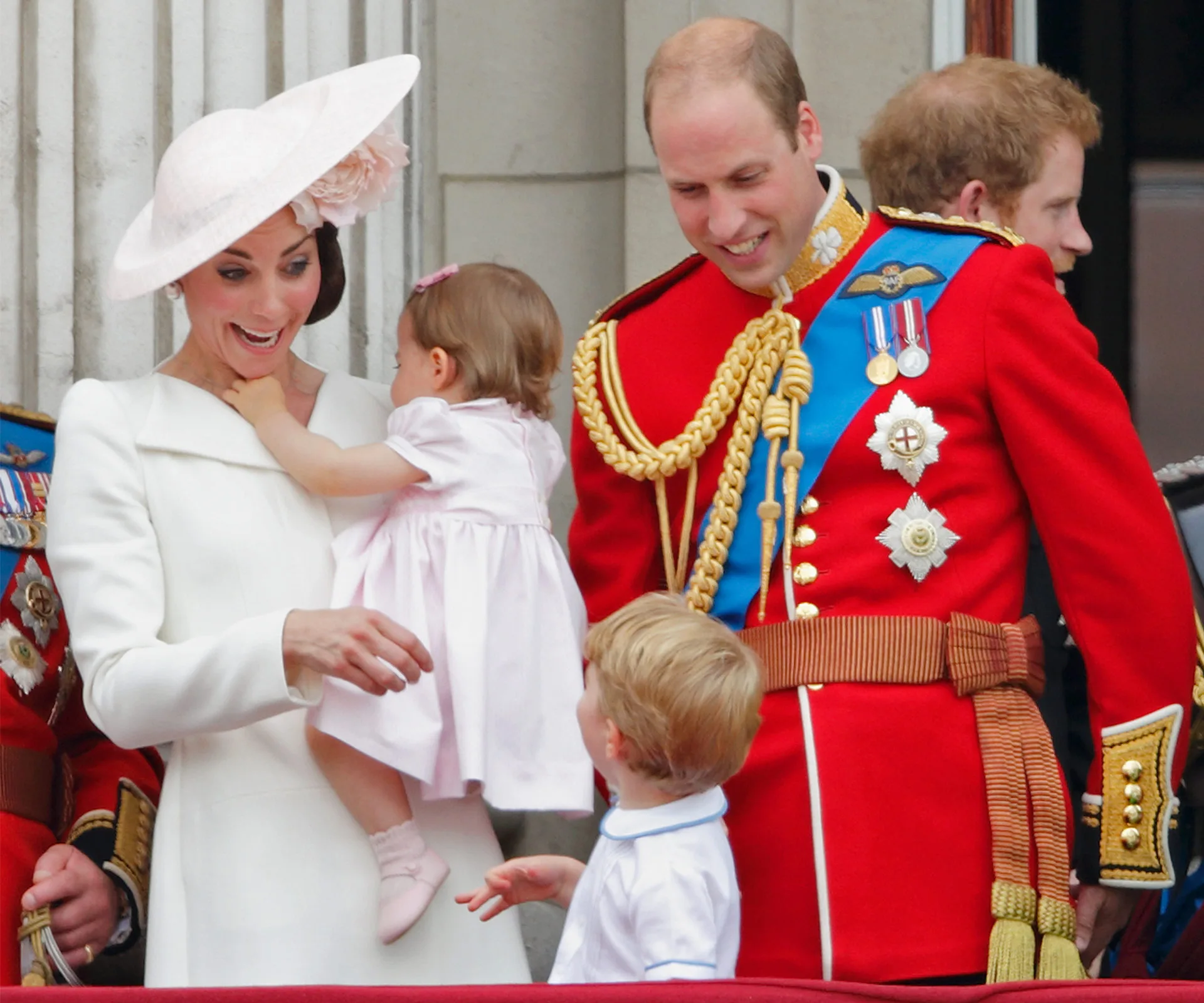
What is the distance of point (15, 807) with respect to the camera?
9.12 ft

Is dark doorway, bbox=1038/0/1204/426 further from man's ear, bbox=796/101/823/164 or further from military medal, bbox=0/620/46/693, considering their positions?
military medal, bbox=0/620/46/693

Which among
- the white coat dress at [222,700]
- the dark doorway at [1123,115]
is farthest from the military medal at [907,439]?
the dark doorway at [1123,115]

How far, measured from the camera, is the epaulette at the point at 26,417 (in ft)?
9.82

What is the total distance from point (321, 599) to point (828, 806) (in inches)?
26.8

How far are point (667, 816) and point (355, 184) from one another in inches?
36.2

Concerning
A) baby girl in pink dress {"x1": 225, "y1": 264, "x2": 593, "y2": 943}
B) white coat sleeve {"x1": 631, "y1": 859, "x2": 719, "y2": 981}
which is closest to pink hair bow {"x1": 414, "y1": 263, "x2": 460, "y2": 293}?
→ baby girl in pink dress {"x1": 225, "y1": 264, "x2": 593, "y2": 943}

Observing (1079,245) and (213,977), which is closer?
(213,977)

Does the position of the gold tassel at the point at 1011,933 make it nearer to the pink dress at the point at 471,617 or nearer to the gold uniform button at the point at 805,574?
the gold uniform button at the point at 805,574

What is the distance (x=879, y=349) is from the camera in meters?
2.72

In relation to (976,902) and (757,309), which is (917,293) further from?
(976,902)

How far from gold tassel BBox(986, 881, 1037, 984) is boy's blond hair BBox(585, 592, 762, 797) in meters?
0.37

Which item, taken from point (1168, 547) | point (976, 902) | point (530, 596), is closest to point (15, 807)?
point (530, 596)

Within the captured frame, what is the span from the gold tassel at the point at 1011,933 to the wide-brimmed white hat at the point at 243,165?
1.20 m

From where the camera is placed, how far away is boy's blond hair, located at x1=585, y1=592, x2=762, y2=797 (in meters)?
2.40
